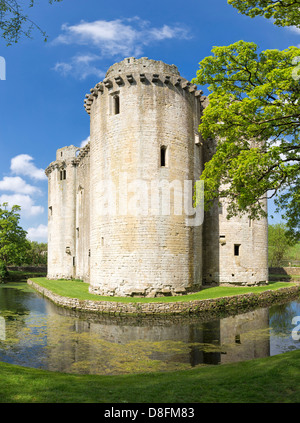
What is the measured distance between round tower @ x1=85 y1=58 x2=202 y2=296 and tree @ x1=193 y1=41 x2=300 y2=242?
26.7ft

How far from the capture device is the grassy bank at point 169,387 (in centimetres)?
549

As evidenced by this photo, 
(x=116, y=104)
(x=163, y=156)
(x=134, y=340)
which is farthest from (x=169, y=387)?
(x=116, y=104)

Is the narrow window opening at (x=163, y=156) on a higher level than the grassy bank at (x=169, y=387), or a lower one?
higher

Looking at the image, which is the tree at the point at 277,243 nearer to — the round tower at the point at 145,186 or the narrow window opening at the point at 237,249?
the narrow window opening at the point at 237,249

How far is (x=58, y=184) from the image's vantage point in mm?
39000

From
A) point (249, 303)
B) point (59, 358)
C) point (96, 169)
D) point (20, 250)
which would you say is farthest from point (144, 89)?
point (20, 250)

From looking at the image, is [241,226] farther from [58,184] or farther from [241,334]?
[58,184]

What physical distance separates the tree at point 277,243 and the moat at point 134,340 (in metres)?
36.6

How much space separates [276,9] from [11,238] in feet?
134

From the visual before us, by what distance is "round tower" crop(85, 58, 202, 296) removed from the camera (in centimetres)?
1942

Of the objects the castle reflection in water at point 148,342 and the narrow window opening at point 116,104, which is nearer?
the castle reflection in water at point 148,342

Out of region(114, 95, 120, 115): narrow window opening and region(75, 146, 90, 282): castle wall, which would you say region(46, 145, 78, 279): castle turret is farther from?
region(114, 95, 120, 115): narrow window opening

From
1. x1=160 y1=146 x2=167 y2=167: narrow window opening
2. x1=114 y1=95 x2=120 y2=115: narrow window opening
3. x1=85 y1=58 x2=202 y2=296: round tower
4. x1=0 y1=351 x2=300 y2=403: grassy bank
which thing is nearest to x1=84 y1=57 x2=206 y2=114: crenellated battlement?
x1=85 y1=58 x2=202 y2=296: round tower

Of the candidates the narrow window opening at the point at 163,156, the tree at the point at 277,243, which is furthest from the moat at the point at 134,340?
the tree at the point at 277,243
